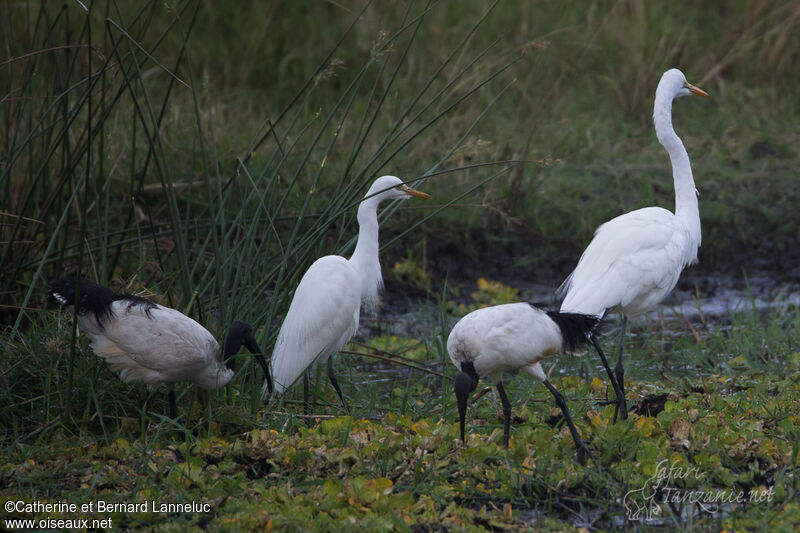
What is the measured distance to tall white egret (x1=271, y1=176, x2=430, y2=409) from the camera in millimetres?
4633

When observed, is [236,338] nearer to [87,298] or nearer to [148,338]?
[148,338]

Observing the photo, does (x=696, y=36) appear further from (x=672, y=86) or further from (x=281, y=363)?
(x=281, y=363)

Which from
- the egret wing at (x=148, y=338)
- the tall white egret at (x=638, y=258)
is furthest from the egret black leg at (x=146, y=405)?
the tall white egret at (x=638, y=258)

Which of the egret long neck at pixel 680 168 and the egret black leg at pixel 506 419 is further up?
the egret long neck at pixel 680 168

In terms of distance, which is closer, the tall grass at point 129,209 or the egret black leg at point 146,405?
the egret black leg at point 146,405

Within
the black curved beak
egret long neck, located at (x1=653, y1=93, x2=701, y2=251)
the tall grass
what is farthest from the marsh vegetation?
egret long neck, located at (x1=653, y1=93, x2=701, y2=251)

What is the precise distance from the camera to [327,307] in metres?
4.70

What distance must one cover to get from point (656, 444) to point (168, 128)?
4445 millimetres

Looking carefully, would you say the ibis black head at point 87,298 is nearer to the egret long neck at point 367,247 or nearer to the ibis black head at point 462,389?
the ibis black head at point 462,389

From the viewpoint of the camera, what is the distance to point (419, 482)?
3.69 metres

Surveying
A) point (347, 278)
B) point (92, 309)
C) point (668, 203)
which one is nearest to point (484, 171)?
point (668, 203)

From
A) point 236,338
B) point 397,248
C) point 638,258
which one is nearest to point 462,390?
point 236,338

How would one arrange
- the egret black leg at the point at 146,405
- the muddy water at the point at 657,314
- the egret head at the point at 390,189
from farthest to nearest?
the muddy water at the point at 657,314 < the egret head at the point at 390,189 < the egret black leg at the point at 146,405

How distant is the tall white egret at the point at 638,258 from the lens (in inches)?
185
